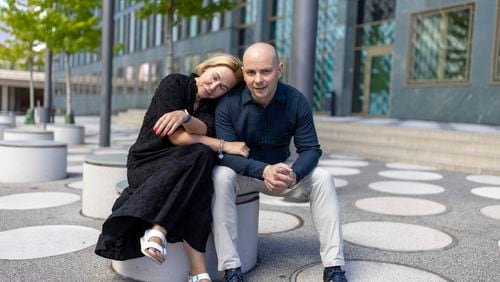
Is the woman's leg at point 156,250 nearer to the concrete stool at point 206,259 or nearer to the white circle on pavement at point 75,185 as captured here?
the concrete stool at point 206,259

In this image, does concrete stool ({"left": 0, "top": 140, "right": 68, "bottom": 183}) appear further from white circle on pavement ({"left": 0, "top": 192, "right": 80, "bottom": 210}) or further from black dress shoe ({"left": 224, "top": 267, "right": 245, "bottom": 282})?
black dress shoe ({"left": 224, "top": 267, "right": 245, "bottom": 282})

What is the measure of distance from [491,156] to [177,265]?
7.06 m

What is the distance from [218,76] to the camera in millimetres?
2775

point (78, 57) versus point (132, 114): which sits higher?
point (78, 57)

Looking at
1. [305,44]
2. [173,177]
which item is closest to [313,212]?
[173,177]

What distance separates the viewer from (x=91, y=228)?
147 inches

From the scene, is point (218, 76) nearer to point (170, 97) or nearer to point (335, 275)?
point (170, 97)

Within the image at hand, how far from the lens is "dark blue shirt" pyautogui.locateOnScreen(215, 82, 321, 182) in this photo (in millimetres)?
2764

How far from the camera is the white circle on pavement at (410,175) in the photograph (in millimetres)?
6938

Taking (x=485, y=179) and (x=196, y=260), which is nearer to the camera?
(x=196, y=260)

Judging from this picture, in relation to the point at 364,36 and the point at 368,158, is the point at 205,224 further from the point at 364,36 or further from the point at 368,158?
the point at 364,36

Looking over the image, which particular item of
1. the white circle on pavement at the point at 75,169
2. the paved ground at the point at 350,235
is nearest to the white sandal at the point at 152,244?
the paved ground at the point at 350,235

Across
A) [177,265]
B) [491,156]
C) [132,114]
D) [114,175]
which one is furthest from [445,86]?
[132,114]

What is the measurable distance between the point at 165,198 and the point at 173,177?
124 millimetres
